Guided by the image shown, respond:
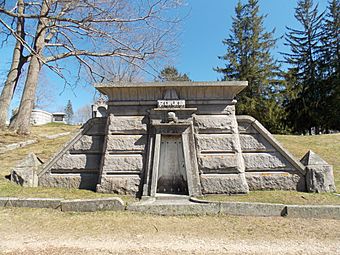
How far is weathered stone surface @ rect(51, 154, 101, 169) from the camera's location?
255 inches

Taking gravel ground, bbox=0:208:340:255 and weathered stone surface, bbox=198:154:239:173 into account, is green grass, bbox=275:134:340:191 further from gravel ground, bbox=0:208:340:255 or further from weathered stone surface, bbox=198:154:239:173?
gravel ground, bbox=0:208:340:255

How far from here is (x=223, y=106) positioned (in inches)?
255

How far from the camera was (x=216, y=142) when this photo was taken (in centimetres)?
620

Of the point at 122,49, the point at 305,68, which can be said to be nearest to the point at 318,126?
the point at 305,68

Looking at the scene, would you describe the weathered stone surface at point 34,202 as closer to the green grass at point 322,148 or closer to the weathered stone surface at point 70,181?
the weathered stone surface at point 70,181

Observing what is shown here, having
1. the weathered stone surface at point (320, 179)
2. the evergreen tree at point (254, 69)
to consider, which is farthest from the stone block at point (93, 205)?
the evergreen tree at point (254, 69)

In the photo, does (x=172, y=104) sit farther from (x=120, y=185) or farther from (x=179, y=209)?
(x=179, y=209)

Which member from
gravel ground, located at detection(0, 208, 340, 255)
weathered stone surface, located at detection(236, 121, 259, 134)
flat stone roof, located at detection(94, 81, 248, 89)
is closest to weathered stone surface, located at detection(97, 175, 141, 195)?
gravel ground, located at detection(0, 208, 340, 255)

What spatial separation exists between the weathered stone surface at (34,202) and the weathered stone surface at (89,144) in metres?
1.73

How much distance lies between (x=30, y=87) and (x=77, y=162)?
953cm

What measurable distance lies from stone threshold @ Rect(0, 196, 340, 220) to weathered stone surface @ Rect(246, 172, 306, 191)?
1.24m

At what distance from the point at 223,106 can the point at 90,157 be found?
404 centimetres

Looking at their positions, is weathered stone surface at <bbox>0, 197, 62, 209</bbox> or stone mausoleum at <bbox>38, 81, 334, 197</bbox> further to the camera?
stone mausoleum at <bbox>38, 81, 334, 197</bbox>

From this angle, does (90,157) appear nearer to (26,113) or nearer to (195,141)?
(195,141)
